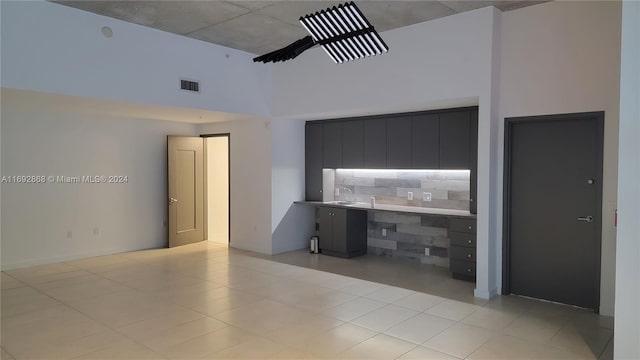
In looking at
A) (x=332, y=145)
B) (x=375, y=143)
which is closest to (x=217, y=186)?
(x=332, y=145)

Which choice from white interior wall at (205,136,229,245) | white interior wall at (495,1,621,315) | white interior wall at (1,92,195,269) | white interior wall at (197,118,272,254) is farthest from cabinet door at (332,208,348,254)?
white interior wall at (1,92,195,269)

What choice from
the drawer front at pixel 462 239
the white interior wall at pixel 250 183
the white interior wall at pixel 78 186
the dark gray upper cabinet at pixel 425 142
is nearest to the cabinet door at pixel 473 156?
the drawer front at pixel 462 239

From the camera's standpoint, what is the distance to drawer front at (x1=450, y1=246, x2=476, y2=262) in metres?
5.80

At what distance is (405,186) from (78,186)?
533 cm

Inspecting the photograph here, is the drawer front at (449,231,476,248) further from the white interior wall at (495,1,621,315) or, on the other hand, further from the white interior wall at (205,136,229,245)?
the white interior wall at (205,136,229,245)

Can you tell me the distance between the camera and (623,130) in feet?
10.3

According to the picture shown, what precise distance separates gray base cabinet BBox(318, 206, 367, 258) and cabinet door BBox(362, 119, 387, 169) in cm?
88

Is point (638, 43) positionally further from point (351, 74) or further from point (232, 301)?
point (232, 301)

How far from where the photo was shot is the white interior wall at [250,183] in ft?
25.1

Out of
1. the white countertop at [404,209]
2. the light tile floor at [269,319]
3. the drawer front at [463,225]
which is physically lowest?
the light tile floor at [269,319]

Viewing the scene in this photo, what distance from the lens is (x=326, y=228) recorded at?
7.50 meters

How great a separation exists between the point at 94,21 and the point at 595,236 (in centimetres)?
627

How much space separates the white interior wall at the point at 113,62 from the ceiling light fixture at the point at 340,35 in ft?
8.29

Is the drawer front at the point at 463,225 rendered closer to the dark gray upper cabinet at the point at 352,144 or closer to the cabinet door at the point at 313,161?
the dark gray upper cabinet at the point at 352,144
